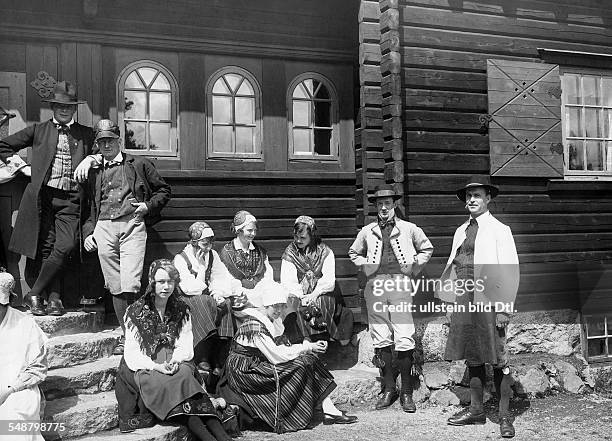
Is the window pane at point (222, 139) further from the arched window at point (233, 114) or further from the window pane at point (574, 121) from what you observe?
the window pane at point (574, 121)

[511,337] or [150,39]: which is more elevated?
[150,39]

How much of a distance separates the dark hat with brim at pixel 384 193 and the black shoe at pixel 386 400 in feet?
→ 5.82

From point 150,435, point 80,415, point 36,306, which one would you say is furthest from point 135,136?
point 150,435

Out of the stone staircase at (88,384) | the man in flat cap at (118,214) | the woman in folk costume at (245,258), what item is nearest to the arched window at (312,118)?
the woman in folk costume at (245,258)

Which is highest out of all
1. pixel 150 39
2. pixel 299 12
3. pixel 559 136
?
pixel 299 12

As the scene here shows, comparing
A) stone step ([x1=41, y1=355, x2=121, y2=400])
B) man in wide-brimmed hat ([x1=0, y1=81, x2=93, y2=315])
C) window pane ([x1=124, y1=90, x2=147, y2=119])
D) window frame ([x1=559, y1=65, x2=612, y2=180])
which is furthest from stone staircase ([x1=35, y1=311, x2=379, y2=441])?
window frame ([x1=559, y1=65, x2=612, y2=180])

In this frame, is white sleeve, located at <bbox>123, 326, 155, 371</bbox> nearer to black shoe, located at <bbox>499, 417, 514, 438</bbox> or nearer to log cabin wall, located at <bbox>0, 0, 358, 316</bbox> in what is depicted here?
log cabin wall, located at <bbox>0, 0, 358, 316</bbox>

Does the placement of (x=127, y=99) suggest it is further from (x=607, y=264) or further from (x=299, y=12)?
(x=607, y=264)

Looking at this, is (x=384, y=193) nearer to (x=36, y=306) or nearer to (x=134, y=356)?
(x=134, y=356)

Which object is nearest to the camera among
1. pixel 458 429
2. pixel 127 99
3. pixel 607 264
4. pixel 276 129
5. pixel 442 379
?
pixel 458 429

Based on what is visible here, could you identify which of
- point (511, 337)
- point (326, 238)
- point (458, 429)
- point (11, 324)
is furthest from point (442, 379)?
point (11, 324)

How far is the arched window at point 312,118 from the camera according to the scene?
7414 millimetres

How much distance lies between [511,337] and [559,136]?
229 centimetres

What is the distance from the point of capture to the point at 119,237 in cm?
578
